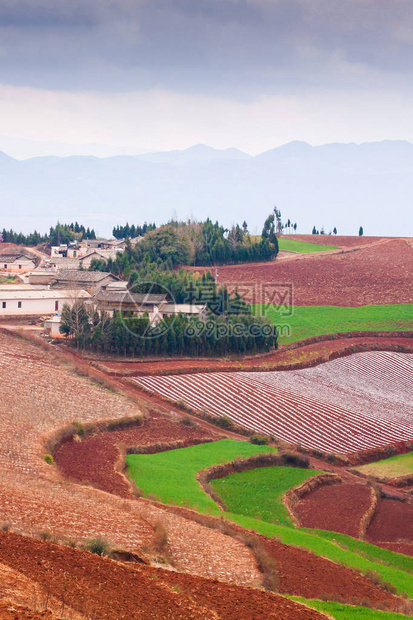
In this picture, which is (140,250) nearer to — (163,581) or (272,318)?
(272,318)

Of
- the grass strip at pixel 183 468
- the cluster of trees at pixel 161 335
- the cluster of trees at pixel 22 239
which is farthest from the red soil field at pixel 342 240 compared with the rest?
the grass strip at pixel 183 468

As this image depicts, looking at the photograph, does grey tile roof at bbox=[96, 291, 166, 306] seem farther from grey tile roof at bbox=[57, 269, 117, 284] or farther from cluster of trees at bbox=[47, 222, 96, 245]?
cluster of trees at bbox=[47, 222, 96, 245]

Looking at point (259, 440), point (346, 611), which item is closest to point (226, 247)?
point (259, 440)

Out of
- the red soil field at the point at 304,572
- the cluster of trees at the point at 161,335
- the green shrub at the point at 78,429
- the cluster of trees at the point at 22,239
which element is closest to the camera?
the red soil field at the point at 304,572

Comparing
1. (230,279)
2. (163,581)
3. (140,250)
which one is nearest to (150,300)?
(230,279)

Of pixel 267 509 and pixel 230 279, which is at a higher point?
pixel 230 279

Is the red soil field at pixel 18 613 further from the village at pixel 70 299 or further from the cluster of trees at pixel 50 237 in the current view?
the cluster of trees at pixel 50 237
